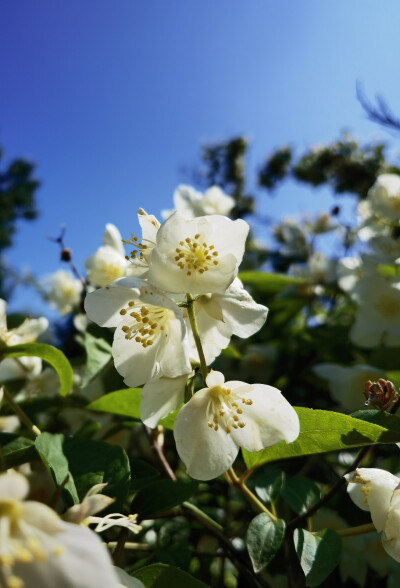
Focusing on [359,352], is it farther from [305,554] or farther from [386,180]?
[305,554]

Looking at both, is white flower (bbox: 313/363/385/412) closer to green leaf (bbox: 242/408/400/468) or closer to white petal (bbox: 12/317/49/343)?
green leaf (bbox: 242/408/400/468)

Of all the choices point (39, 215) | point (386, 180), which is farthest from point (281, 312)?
point (39, 215)

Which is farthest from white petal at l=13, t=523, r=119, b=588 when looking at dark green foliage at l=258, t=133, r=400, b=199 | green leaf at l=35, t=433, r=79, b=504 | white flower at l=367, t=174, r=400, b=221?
dark green foliage at l=258, t=133, r=400, b=199

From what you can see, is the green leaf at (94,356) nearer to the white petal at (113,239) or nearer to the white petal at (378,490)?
the white petal at (113,239)

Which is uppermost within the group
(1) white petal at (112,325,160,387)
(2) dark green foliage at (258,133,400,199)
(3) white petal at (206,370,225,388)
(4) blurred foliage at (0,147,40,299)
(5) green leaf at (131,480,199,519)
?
(4) blurred foliage at (0,147,40,299)

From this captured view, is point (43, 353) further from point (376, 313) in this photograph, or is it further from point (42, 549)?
point (376, 313)
